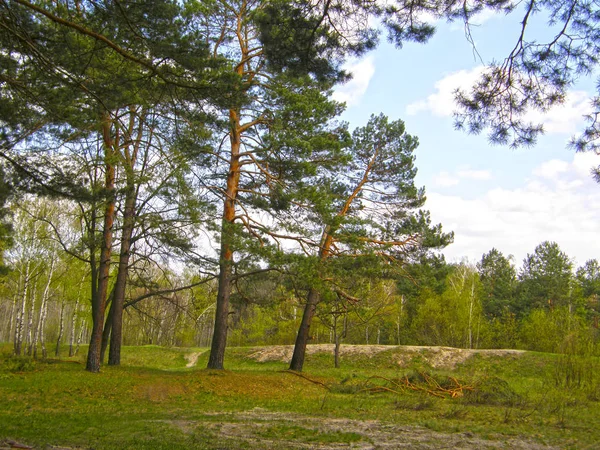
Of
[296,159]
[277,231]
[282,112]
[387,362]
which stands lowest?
[387,362]

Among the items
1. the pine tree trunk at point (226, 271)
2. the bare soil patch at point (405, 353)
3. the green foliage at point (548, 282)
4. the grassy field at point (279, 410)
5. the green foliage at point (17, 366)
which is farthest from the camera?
the green foliage at point (548, 282)

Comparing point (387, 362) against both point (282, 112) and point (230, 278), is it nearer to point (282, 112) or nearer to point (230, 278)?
point (230, 278)

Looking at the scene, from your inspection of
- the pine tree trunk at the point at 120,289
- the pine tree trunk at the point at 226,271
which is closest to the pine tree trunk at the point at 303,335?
the pine tree trunk at the point at 226,271

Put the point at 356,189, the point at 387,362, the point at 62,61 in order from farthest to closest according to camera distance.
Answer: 1. the point at 387,362
2. the point at 356,189
3. the point at 62,61

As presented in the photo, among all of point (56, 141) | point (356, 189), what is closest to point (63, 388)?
point (56, 141)

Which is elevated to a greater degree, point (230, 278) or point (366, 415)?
point (230, 278)

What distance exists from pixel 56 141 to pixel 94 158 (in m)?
1.65

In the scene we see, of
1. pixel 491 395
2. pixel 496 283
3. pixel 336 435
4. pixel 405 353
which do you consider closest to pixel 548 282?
pixel 496 283

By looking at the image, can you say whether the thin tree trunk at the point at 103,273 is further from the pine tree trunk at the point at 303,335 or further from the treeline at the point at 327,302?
the pine tree trunk at the point at 303,335

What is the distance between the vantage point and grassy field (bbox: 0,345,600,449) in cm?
568

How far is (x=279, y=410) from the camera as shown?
8.93m

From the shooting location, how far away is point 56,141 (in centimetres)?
965

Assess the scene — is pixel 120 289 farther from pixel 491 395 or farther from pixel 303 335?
pixel 491 395

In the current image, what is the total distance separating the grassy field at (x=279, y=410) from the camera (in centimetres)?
568
